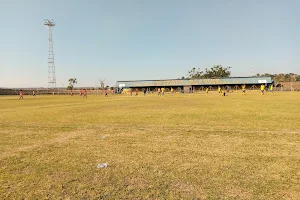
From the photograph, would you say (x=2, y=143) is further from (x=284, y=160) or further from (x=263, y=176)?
(x=284, y=160)

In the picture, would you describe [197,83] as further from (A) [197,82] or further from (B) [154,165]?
(B) [154,165]

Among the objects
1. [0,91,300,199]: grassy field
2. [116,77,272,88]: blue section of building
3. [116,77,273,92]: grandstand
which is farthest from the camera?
Answer: [116,77,273,92]: grandstand

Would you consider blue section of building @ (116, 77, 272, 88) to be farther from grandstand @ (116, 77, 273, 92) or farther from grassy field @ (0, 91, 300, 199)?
grassy field @ (0, 91, 300, 199)

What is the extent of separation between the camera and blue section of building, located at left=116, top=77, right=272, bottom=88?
68.9 m

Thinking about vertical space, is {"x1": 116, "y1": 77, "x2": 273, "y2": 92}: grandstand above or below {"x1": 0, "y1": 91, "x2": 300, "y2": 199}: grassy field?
above

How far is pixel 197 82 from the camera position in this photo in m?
74.9

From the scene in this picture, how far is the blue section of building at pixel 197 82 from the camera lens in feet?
226

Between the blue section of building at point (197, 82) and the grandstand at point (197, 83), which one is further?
the grandstand at point (197, 83)

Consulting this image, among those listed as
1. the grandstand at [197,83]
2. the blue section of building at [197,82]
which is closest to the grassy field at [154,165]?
the grandstand at [197,83]

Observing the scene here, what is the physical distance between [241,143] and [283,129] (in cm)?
278

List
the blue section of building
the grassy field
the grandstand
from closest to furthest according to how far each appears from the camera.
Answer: the grassy field, the blue section of building, the grandstand

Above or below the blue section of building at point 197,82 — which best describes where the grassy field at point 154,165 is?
below

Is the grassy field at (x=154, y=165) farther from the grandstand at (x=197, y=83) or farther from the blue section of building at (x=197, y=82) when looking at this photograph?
the blue section of building at (x=197, y=82)

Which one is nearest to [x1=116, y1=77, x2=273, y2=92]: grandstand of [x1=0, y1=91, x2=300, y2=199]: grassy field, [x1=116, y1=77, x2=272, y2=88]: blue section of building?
[x1=116, y1=77, x2=272, y2=88]: blue section of building
